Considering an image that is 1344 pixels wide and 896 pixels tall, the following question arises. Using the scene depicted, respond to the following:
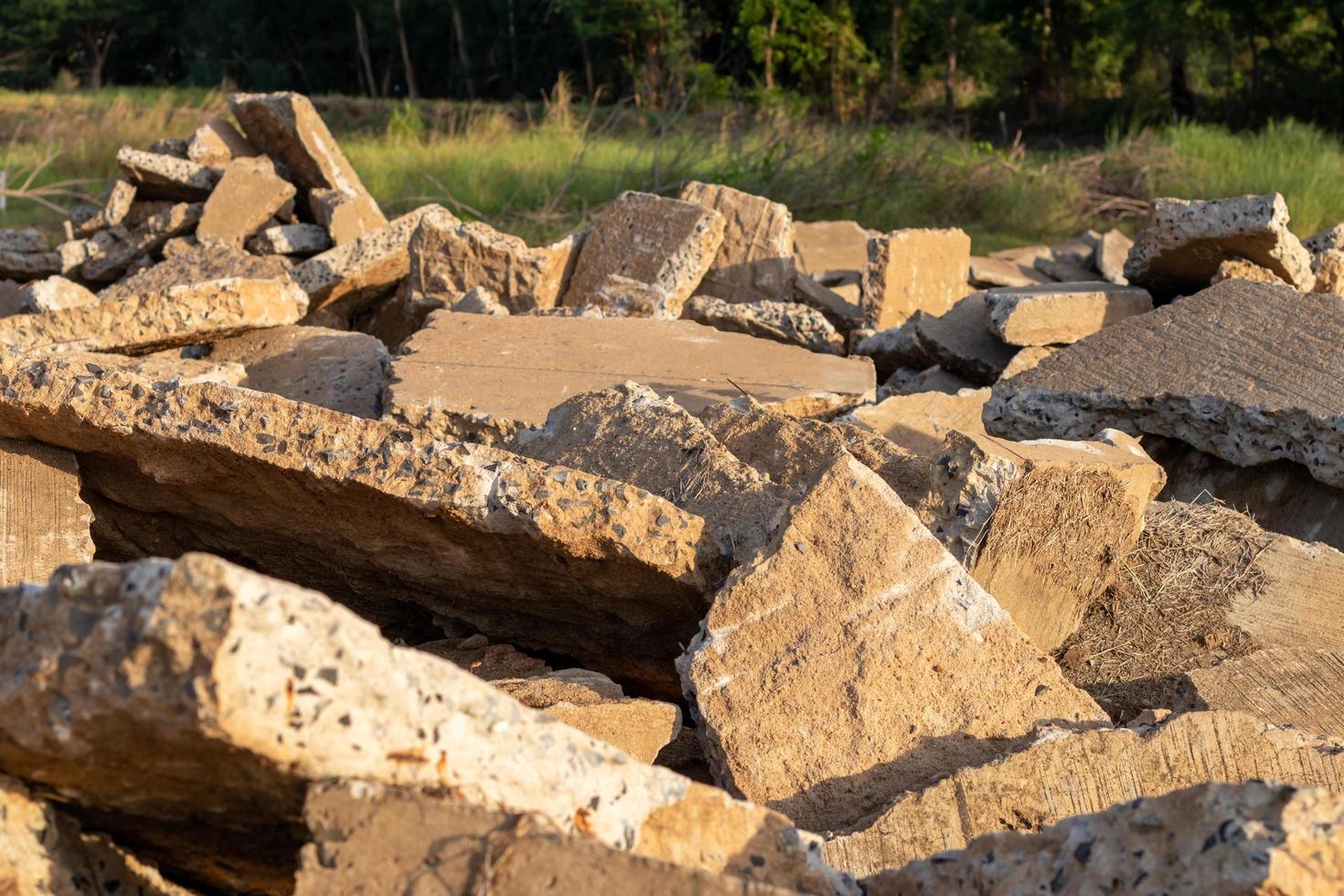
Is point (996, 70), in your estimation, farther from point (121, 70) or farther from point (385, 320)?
point (121, 70)

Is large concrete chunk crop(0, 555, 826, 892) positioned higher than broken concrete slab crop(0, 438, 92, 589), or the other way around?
large concrete chunk crop(0, 555, 826, 892)

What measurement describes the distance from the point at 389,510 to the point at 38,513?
2.93 feet

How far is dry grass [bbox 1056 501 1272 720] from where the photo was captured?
10.5ft

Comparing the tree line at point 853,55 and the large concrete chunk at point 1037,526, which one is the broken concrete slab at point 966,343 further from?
the tree line at point 853,55

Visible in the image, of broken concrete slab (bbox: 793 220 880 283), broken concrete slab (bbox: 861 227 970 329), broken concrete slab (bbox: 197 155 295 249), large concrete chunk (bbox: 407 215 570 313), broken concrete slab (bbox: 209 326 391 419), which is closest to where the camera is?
broken concrete slab (bbox: 209 326 391 419)

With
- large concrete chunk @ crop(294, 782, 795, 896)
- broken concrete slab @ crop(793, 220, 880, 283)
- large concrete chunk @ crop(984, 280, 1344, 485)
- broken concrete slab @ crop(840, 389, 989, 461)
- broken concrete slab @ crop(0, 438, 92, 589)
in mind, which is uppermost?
large concrete chunk @ crop(294, 782, 795, 896)

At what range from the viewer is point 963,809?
2.38m

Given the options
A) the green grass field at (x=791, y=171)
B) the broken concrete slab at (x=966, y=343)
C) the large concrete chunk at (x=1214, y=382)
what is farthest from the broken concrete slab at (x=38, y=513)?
the green grass field at (x=791, y=171)

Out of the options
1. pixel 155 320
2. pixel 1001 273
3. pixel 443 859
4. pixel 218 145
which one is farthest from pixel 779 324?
pixel 443 859

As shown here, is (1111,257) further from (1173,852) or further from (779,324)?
(1173,852)

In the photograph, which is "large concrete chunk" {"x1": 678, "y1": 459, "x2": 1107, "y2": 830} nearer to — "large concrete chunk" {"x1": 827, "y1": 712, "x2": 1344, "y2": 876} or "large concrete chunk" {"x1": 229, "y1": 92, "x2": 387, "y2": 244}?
"large concrete chunk" {"x1": 827, "y1": 712, "x2": 1344, "y2": 876}

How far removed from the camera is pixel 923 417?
4.48 meters

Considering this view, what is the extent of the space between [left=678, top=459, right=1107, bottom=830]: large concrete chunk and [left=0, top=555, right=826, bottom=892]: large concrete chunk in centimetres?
70

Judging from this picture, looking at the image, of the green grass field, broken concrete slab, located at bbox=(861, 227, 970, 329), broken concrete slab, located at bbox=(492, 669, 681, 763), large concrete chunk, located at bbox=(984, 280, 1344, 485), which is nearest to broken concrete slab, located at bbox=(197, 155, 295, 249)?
the green grass field
